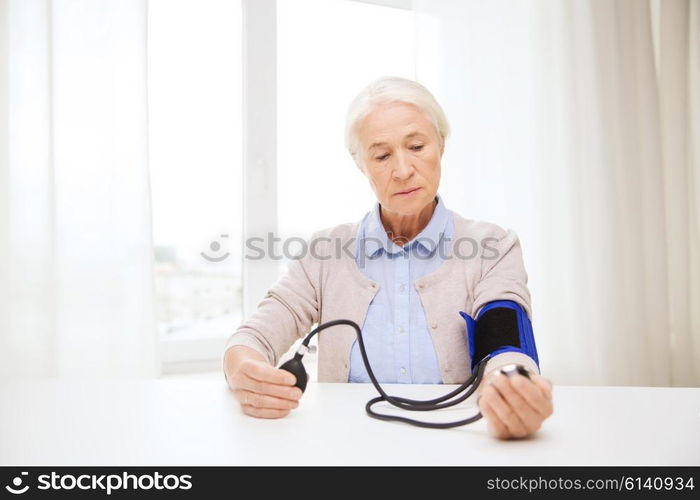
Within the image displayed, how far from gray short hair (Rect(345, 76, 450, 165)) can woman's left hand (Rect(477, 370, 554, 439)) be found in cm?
67

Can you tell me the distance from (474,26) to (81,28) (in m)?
1.69

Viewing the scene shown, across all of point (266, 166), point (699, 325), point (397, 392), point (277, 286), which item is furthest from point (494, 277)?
point (699, 325)

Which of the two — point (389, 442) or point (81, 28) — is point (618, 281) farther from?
point (81, 28)

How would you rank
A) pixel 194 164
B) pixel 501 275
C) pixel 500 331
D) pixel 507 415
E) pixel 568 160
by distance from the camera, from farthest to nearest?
pixel 568 160 < pixel 194 164 < pixel 501 275 < pixel 500 331 < pixel 507 415

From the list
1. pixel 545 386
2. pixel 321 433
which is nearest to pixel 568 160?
pixel 545 386

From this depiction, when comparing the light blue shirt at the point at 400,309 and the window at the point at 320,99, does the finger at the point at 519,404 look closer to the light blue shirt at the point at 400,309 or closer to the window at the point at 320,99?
the light blue shirt at the point at 400,309

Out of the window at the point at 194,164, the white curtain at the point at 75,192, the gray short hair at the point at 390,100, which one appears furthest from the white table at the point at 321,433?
the window at the point at 194,164

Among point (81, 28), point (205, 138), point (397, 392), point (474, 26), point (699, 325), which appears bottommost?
point (699, 325)

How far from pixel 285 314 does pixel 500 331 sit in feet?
1.52

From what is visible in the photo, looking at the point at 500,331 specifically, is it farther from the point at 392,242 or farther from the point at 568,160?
the point at 568,160

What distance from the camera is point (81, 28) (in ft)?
6.32

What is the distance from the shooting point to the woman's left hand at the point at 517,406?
2.17 feet

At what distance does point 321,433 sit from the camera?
711 mm

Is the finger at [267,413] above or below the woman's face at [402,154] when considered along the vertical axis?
below
